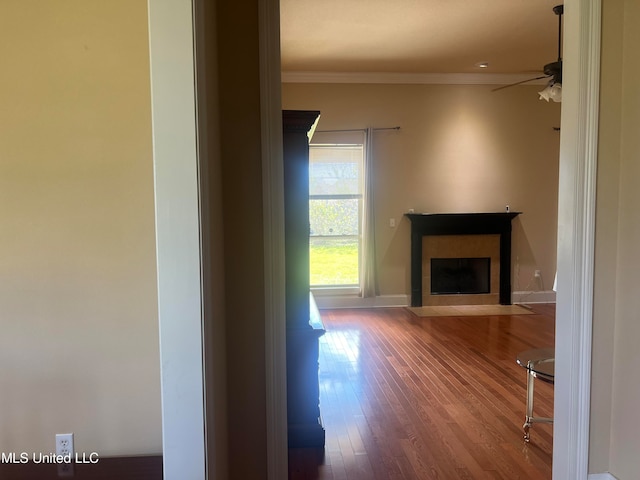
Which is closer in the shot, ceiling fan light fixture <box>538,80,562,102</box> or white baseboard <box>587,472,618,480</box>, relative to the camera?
white baseboard <box>587,472,618,480</box>

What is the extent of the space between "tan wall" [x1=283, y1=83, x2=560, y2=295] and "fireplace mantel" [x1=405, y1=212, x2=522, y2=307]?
12 cm

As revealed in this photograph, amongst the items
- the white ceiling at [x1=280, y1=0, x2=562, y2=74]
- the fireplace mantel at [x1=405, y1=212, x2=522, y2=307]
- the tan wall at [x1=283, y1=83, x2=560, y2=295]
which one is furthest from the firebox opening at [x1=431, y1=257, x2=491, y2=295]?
the white ceiling at [x1=280, y1=0, x2=562, y2=74]

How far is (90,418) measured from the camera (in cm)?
184

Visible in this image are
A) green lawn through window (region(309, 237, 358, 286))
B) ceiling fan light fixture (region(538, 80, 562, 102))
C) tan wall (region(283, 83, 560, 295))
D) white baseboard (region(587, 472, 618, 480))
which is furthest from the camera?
green lawn through window (region(309, 237, 358, 286))

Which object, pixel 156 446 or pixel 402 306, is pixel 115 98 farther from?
pixel 402 306

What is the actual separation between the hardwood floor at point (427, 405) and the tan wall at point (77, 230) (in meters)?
1.06

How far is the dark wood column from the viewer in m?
2.35

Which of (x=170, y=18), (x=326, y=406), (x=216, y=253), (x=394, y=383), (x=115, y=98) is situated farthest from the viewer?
(x=394, y=383)

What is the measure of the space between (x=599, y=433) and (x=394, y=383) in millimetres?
1655

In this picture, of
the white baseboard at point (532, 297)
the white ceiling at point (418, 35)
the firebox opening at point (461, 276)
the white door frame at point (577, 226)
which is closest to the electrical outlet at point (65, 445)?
the white door frame at point (577, 226)

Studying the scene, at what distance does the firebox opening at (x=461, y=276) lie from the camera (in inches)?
242

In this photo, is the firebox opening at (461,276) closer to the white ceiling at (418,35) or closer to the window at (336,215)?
the window at (336,215)

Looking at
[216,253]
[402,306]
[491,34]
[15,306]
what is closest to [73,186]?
[15,306]

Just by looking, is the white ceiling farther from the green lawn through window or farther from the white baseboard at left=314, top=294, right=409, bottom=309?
the white baseboard at left=314, top=294, right=409, bottom=309
